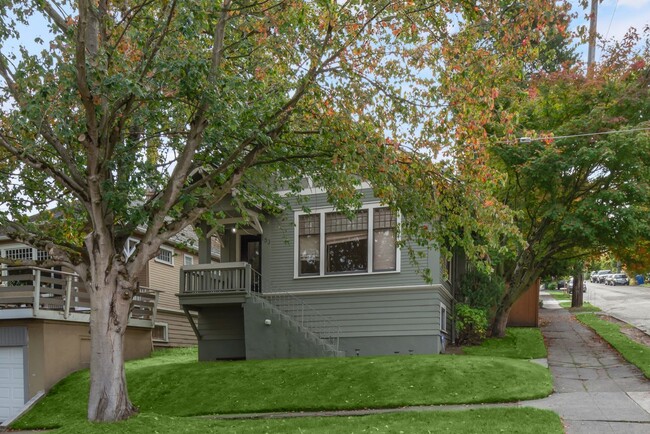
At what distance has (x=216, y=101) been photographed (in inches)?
420

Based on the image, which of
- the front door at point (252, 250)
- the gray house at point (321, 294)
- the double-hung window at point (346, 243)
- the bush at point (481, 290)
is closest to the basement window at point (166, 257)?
the front door at point (252, 250)

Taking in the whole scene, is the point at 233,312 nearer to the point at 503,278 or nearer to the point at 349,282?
the point at 349,282

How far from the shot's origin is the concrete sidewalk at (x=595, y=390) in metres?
10.0

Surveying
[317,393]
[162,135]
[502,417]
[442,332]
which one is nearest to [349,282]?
[442,332]

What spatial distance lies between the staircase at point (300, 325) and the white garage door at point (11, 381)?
22.5 ft

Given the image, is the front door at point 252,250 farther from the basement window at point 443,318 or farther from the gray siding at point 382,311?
the basement window at point 443,318

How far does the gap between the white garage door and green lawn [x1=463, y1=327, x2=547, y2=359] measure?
12.7 meters

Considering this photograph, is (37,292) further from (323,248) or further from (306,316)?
(323,248)

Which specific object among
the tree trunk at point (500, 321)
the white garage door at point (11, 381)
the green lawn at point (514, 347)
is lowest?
the white garage door at point (11, 381)

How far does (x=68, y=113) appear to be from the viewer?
11.2 m

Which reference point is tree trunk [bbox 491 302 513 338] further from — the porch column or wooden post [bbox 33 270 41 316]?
wooden post [bbox 33 270 41 316]

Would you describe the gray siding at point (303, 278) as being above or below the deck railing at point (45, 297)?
above

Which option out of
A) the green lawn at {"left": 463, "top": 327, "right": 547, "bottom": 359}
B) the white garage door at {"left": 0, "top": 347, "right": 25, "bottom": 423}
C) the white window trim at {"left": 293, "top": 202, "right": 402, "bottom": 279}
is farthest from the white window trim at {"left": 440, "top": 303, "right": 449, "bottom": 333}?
the white garage door at {"left": 0, "top": 347, "right": 25, "bottom": 423}

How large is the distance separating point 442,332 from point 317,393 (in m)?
6.27
